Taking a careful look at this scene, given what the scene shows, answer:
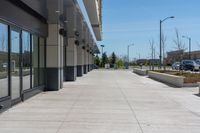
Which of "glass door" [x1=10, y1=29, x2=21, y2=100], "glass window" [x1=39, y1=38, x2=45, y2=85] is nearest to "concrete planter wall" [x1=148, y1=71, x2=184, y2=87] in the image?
"glass window" [x1=39, y1=38, x2=45, y2=85]

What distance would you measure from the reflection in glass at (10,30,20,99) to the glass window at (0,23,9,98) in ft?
2.46

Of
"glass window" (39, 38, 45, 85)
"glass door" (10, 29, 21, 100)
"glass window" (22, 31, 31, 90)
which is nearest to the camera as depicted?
"glass door" (10, 29, 21, 100)

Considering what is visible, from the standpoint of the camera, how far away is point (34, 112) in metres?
13.4

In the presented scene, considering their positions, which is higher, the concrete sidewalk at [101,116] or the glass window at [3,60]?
the glass window at [3,60]

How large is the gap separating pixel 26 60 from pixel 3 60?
3868 millimetres

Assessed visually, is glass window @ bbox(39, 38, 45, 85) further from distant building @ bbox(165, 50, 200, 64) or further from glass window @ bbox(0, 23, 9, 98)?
distant building @ bbox(165, 50, 200, 64)

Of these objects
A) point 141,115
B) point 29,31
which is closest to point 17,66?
point 29,31

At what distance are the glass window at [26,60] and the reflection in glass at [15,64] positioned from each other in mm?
970

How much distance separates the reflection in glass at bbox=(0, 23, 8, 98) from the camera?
13.7 metres

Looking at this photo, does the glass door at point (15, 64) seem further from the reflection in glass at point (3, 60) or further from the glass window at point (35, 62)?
the glass window at point (35, 62)

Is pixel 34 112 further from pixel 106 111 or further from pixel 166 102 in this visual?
pixel 166 102

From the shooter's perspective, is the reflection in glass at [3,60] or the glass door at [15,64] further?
the glass door at [15,64]

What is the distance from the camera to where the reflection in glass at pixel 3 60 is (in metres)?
13.7

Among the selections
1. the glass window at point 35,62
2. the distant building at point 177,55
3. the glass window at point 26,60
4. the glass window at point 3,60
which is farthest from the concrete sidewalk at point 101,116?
the distant building at point 177,55
